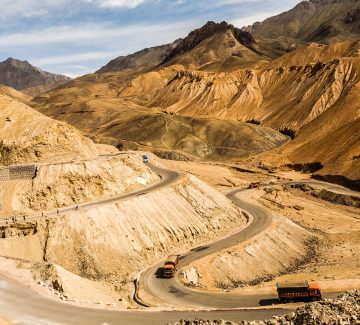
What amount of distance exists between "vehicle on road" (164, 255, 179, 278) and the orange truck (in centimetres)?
1119

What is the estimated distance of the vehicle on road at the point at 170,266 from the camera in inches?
1715

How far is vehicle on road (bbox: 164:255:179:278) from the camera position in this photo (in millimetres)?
43562

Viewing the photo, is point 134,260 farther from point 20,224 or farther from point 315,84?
point 315,84

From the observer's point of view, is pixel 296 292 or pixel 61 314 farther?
pixel 296 292

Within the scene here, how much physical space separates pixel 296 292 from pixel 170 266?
1254 cm

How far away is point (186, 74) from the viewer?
196 metres

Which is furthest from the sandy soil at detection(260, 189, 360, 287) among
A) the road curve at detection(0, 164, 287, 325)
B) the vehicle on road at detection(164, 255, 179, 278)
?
the road curve at detection(0, 164, 287, 325)

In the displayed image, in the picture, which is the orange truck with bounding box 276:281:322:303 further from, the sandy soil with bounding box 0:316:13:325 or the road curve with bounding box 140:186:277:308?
the sandy soil with bounding box 0:316:13:325

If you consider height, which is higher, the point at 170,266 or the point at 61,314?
the point at 61,314

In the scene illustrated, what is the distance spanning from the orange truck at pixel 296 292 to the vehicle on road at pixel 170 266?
1119 centimetres

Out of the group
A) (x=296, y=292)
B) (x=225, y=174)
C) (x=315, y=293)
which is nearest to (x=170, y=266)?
(x=296, y=292)

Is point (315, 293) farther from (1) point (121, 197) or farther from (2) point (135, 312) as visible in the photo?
(1) point (121, 197)

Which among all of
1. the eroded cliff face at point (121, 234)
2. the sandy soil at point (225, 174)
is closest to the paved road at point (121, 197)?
the eroded cliff face at point (121, 234)

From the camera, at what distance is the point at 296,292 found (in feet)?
118
